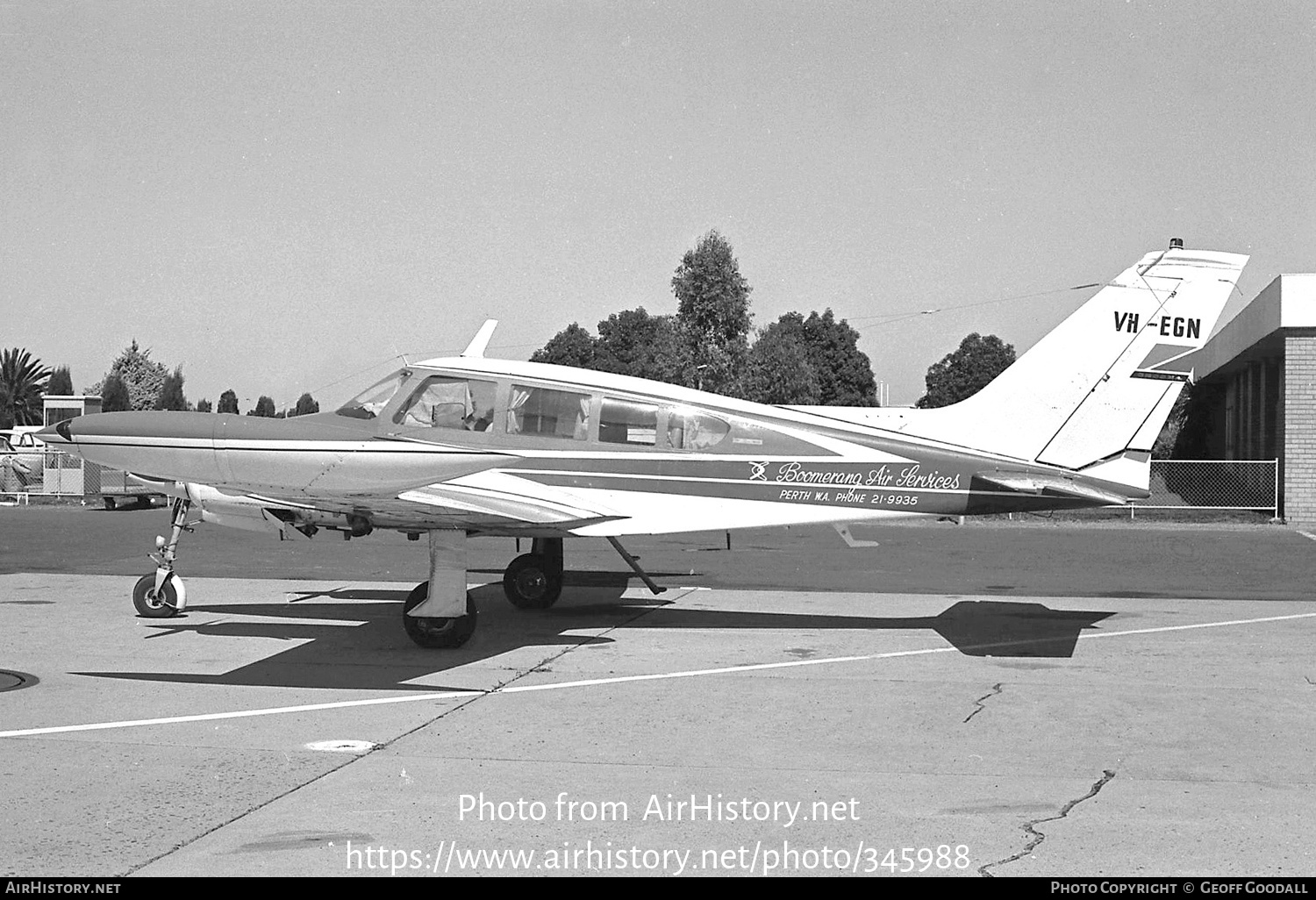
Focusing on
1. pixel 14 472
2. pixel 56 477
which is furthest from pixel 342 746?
pixel 14 472

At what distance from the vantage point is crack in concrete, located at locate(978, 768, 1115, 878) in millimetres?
5121

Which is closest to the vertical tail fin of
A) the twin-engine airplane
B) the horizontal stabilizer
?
the twin-engine airplane

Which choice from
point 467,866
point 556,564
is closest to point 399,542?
point 556,564

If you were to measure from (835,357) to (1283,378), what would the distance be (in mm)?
61073

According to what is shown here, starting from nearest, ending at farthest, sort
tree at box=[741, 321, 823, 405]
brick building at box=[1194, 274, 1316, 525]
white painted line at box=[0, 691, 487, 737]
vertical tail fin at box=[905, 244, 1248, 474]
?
white painted line at box=[0, 691, 487, 737], vertical tail fin at box=[905, 244, 1248, 474], brick building at box=[1194, 274, 1316, 525], tree at box=[741, 321, 823, 405]

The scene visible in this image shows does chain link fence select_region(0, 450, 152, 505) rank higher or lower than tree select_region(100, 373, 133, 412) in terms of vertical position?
lower

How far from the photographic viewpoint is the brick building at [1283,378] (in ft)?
101

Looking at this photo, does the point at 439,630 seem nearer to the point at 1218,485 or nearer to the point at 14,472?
the point at 1218,485

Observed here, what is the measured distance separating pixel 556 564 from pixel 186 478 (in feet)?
16.1

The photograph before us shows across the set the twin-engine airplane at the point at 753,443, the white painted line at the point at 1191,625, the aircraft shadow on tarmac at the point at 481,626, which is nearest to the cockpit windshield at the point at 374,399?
the twin-engine airplane at the point at 753,443

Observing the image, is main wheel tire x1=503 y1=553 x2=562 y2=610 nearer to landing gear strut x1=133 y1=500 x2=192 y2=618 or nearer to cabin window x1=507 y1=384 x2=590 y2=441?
cabin window x1=507 y1=384 x2=590 y2=441

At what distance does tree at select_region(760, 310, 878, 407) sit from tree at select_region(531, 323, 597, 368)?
20154 mm

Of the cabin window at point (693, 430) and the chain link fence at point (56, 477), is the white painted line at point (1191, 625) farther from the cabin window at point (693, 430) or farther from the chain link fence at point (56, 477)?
the chain link fence at point (56, 477)

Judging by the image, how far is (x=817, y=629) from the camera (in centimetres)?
1197
